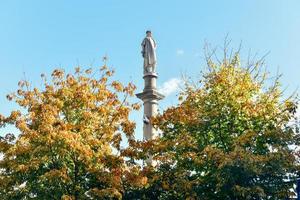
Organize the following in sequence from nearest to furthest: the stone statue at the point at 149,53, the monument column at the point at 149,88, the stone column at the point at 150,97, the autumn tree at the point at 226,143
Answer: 1. the autumn tree at the point at 226,143
2. the monument column at the point at 149,88
3. the stone column at the point at 150,97
4. the stone statue at the point at 149,53

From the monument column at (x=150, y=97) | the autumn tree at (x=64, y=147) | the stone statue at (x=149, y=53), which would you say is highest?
the stone statue at (x=149, y=53)

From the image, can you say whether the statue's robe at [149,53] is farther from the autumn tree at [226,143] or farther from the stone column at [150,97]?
the autumn tree at [226,143]

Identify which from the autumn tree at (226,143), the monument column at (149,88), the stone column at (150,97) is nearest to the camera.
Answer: the autumn tree at (226,143)

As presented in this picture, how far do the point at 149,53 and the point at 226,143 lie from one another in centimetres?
824

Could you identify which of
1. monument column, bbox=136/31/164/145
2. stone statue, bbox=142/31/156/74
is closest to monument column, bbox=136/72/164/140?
monument column, bbox=136/31/164/145

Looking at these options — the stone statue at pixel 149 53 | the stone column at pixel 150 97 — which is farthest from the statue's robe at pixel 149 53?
the stone column at pixel 150 97

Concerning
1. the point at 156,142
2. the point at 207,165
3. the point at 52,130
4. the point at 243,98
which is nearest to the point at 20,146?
the point at 52,130

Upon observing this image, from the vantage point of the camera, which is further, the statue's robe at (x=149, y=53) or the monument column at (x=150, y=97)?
the statue's robe at (x=149, y=53)

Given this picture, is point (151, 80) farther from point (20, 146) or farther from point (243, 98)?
point (20, 146)

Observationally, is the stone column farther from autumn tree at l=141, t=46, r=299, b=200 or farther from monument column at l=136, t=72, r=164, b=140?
autumn tree at l=141, t=46, r=299, b=200

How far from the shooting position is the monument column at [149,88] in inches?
899

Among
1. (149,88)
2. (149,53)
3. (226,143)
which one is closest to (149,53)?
(149,53)

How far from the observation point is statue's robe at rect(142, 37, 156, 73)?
24.7 meters

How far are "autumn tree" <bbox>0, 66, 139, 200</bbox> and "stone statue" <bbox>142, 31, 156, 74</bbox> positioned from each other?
5.20 meters
